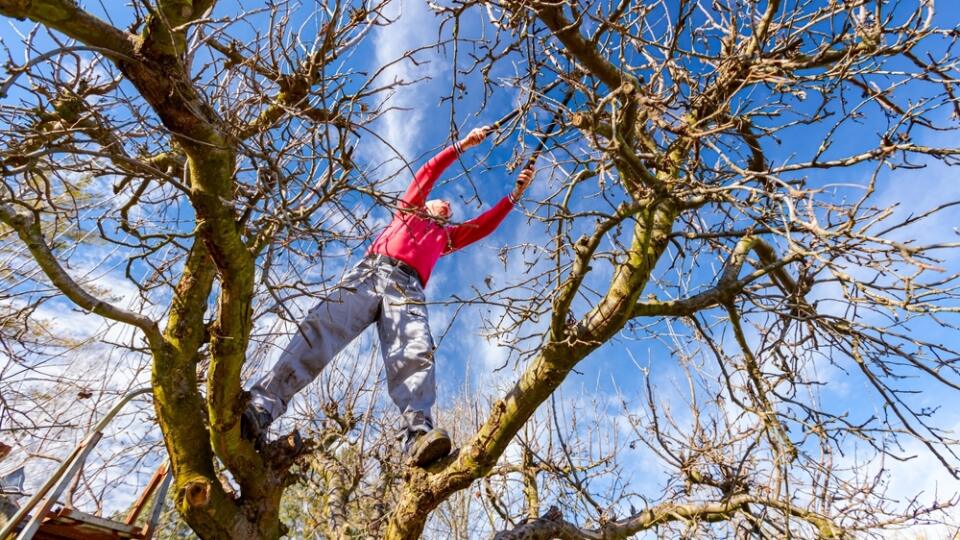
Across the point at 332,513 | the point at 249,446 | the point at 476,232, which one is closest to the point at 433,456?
the point at 249,446

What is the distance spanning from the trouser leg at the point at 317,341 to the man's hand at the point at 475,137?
959 mm

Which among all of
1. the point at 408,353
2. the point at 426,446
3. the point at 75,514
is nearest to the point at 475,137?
the point at 408,353

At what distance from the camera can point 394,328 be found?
3.12m

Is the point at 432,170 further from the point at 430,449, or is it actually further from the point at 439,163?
the point at 430,449

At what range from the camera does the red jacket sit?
11.0ft

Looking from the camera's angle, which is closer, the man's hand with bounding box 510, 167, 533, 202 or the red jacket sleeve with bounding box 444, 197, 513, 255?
the man's hand with bounding box 510, 167, 533, 202

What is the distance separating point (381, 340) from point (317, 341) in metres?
0.41

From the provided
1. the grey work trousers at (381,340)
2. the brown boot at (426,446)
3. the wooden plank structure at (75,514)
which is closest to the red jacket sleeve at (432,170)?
the grey work trousers at (381,340)

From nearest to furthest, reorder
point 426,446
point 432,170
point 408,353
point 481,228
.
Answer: point 426,446
point 408,353
point 432,170
point 481,228

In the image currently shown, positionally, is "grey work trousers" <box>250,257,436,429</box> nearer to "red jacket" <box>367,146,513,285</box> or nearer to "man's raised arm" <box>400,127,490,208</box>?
"red jacket" <box>367,146,513,285</box>

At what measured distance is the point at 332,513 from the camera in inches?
287

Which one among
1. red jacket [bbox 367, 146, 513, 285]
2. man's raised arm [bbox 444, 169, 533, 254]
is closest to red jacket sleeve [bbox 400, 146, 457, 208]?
red jacket [bbox 367, 146, 513, 285]

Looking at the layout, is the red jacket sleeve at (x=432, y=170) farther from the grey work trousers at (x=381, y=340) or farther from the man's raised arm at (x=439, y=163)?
the grey work trousers at (x=381, y=340)

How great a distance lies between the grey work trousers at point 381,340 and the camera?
2.82 meters
